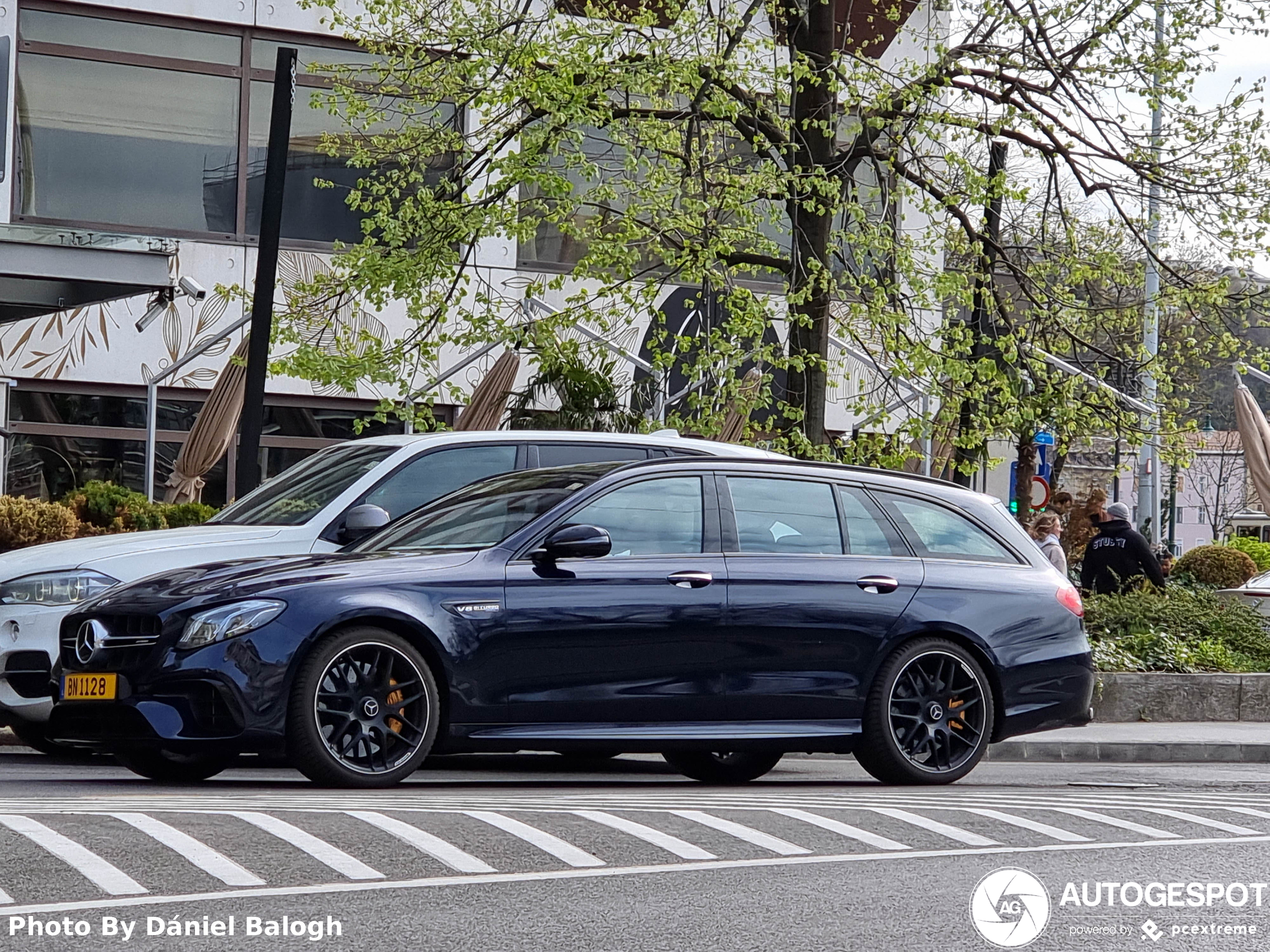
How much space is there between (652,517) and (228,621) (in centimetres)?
222

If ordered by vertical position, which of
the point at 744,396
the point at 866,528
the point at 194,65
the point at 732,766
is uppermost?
the point at 194,65

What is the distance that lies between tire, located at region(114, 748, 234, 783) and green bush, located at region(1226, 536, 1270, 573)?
84.0 feet

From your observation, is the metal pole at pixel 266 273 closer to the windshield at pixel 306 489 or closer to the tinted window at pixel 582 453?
the windshield at pixel 306 489

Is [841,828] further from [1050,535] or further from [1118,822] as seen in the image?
[1050,535]

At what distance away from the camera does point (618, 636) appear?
8.96 metres

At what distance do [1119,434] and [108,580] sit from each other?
1195 centimetres

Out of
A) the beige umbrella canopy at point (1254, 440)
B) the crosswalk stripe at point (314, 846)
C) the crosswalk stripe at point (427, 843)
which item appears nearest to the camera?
the crosswalk stripe at point (314, 846)

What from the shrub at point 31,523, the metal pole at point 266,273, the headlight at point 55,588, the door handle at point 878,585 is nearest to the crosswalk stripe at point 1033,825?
the door handle at point 878,585

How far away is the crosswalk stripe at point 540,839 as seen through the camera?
6637 millimetres

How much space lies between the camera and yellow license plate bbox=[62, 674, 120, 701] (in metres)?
8.45

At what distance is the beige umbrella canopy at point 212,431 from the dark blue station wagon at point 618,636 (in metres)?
14.0

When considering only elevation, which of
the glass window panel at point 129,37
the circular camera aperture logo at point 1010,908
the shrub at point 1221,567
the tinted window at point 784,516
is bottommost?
the circular camera aperture logo at point 1010,908

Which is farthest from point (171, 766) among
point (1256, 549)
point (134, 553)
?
point (1256, 549)

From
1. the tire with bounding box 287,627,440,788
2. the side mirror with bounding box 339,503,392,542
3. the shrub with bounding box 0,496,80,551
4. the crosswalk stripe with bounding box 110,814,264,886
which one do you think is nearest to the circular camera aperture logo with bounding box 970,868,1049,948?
the crosswalk stripe with bounding box 110,814,264,886
